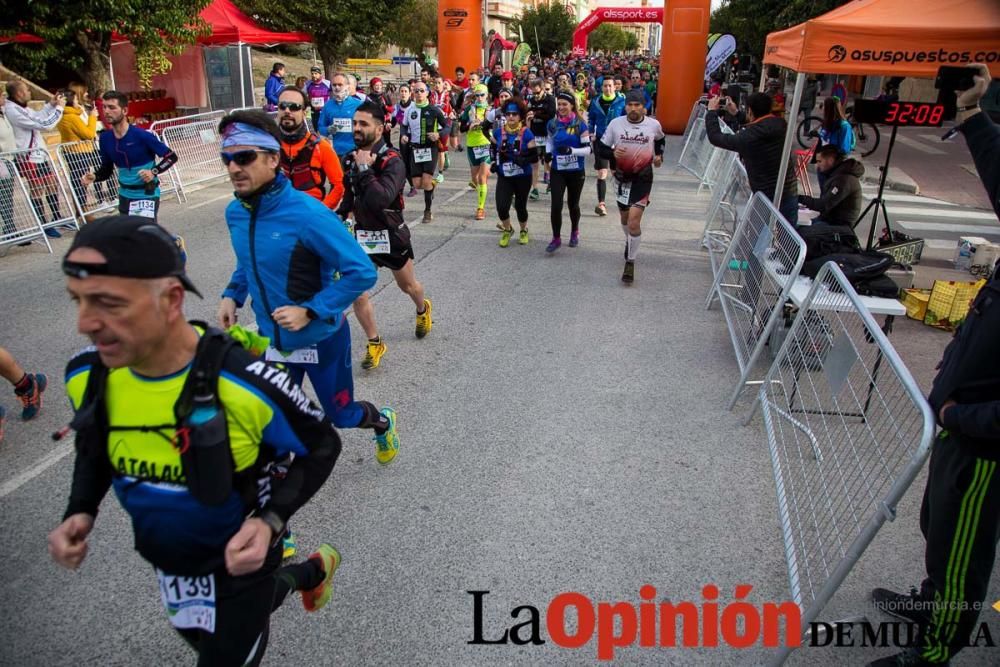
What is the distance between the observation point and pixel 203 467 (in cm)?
175

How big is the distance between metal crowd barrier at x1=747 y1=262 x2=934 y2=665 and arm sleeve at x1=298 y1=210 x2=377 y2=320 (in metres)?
2.33

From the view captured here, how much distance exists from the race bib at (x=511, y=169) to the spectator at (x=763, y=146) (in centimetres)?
254

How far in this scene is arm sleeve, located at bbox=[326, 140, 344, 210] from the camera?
5.83m

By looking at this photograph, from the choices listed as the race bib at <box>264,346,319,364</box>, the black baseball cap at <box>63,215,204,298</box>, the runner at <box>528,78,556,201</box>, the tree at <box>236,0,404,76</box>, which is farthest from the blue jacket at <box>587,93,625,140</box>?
the tree at <box>236,0,404,76</box>

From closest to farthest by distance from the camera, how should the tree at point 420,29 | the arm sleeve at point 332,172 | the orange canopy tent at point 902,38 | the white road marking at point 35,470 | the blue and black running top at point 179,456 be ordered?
the blue and black running top at point 179,456
the white road marking at point 35,470
the orange canopy tent at point 902,38
the arm sleeve at point 332,172
the tree at point 420,29

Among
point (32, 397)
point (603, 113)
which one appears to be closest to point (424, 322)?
point (32, 397)

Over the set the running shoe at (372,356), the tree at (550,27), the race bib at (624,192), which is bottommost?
the running shoe at (372,356)

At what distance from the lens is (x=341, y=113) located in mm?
10625

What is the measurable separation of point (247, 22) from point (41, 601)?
19.6m

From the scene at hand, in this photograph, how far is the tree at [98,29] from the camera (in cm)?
1322

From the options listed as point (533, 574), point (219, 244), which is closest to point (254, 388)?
point (533, 574)

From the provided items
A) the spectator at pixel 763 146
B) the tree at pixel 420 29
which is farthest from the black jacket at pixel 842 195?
the tree at pixel 420 29

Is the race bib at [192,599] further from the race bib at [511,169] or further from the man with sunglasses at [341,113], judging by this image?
the man with sunglasses at [341,113]

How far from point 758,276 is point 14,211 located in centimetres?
886
